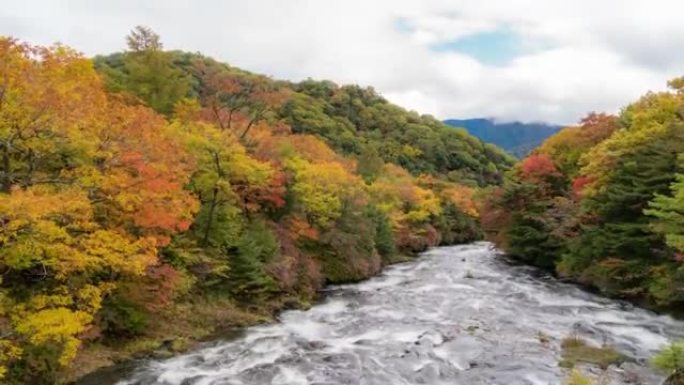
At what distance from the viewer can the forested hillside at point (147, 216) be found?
1648cm

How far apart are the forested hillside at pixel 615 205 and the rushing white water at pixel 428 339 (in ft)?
6.02

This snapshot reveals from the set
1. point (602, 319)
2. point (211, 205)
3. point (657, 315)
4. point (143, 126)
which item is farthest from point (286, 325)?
point (657, 315)

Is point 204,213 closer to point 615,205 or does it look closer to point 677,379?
point 677,379

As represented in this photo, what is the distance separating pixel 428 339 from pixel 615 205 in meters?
15.8

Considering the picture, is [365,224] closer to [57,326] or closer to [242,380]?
[242,380]

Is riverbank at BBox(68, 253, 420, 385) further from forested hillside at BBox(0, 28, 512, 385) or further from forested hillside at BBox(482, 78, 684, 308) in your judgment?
forested hillside at BBox(482, 78, 684, 308)

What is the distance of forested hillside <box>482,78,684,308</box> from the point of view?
29.6 metres

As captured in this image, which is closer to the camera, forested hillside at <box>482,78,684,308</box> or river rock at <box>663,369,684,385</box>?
river rock at <box>663,369,684,385</box>

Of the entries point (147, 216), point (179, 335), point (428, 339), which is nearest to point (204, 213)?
point (179, 335)

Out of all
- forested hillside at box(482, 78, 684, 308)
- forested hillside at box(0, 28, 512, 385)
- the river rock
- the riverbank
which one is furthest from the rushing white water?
the river rock

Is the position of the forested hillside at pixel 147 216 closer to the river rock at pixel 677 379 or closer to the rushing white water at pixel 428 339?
the rushing white water at pixel 428 339

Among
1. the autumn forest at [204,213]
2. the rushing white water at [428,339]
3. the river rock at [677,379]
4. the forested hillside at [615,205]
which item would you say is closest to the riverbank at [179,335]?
the autumn forest at [204,213]

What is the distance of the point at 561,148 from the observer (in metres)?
51.3

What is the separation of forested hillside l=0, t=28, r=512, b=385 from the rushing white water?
2519 millimetres
